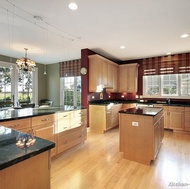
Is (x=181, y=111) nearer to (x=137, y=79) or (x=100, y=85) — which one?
(x=137, y=79)

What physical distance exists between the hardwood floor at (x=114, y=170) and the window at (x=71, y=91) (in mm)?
2986

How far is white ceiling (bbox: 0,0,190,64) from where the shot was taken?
224 centimetres

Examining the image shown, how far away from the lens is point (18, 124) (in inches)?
81.7

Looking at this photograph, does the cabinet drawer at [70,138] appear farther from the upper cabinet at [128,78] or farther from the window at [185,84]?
the window at [185,84]

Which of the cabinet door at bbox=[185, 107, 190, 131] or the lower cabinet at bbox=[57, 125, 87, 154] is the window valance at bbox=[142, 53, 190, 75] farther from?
the lower cabinet at bbox=[57, 125, 87, 154]

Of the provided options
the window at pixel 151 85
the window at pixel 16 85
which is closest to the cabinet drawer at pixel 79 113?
the window at pixel 16 85

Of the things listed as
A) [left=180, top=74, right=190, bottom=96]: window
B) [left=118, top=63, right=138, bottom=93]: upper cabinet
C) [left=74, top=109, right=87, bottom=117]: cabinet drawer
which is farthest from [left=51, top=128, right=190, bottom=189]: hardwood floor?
[left=118, top=63, right=138, bottom=93]: upper cabinet

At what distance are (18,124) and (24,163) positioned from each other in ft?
4.74

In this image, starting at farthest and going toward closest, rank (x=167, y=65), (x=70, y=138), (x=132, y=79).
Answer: (x=132, y=79) → (x=167, y=65) → (x=70, y=138)

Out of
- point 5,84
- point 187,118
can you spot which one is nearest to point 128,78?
point 187,118

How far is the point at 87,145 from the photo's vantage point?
11.2ft

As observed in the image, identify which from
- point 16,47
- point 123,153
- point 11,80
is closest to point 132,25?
point 123,153

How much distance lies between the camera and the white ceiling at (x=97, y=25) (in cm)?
224

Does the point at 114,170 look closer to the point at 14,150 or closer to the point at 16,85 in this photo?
the point at 14,150
